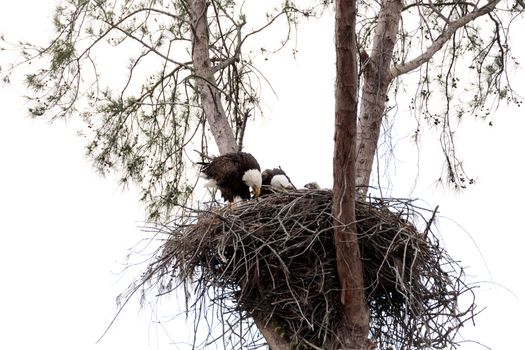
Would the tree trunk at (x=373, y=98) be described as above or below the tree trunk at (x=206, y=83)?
below

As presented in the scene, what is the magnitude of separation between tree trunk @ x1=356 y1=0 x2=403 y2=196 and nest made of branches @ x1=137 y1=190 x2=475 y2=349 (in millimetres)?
901

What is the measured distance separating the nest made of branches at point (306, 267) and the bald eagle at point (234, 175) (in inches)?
46.0

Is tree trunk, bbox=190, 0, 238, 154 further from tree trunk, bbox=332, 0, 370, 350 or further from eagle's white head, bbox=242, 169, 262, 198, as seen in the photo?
tree trunk, bbox=332, 0, 370, 350

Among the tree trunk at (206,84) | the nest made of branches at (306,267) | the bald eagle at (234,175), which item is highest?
the tree trunk at (206,84)

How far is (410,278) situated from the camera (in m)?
4.96

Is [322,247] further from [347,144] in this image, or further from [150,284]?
[150,284]

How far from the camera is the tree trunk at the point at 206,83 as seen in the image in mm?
6625

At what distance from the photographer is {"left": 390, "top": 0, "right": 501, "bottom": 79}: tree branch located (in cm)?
638

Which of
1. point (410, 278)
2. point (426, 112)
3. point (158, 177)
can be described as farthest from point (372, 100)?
point (158, 177)

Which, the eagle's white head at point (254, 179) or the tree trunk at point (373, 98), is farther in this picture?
the eagle's white head at point (254, 179)

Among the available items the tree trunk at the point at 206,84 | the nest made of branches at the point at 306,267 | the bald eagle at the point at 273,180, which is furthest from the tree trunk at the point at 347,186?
the tree trunk at the point at 206,84

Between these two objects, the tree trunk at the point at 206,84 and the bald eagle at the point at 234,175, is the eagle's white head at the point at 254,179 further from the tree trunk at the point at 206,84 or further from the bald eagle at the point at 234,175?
the tree trunk at the point at 206,84

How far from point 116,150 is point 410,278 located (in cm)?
319

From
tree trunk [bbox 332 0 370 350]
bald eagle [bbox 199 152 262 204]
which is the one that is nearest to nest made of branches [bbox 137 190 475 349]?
tree trunk [bbox 332 0 370 350]
